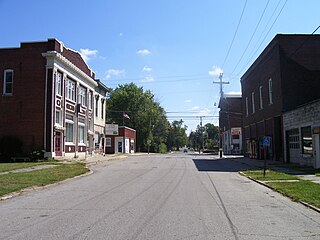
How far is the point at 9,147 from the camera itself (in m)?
32.7

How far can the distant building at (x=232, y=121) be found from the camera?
78.8m

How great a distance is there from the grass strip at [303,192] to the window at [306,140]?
12120 mm

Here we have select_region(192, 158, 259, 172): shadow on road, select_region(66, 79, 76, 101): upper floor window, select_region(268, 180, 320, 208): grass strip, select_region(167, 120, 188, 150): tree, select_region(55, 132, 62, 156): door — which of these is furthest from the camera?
select_region(167, 120, 188, 150): tree

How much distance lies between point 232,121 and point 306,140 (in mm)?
52700

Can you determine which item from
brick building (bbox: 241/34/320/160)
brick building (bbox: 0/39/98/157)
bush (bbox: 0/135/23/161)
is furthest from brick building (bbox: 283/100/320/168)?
bush (bbox: 0/135/23/161)

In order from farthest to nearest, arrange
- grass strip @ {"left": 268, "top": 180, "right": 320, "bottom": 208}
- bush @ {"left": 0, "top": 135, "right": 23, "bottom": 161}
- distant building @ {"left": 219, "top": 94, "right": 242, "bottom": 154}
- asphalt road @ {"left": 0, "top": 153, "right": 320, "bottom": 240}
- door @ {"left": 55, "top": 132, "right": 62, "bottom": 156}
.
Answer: distant building @ {"left": 219, "top": 94, "right": 242, "bottom": 154}, door @ {"left": 55, "top": 132, "right": 62, "bottom": 156}, bush @ {"left": 0, "top": 135, "right": 23, "bottom": 161}, grass strip @ {"left": 268, "top": 180, "right": 320, "bottom": 208}, asphalt road @ {"left": 0, "top": 153, "right": 320, "bottom": 240}

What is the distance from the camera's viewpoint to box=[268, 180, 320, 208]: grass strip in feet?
40.8

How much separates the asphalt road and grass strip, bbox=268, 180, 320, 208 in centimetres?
44

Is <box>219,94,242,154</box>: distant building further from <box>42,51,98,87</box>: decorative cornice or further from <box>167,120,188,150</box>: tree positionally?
<box>167,120,188,150</box>: tree

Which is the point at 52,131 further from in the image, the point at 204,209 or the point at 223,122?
the point at 223,122

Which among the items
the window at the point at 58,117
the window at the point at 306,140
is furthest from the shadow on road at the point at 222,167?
the window at the point at 58,117

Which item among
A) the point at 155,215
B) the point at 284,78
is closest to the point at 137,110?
the point at 284,78

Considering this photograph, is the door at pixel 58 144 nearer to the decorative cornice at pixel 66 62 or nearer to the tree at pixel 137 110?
the decorative cornice at pixel 66 62

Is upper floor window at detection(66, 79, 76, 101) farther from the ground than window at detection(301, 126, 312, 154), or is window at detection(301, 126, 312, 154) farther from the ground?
upper floor window at detection(66, 79, 76, 101)
